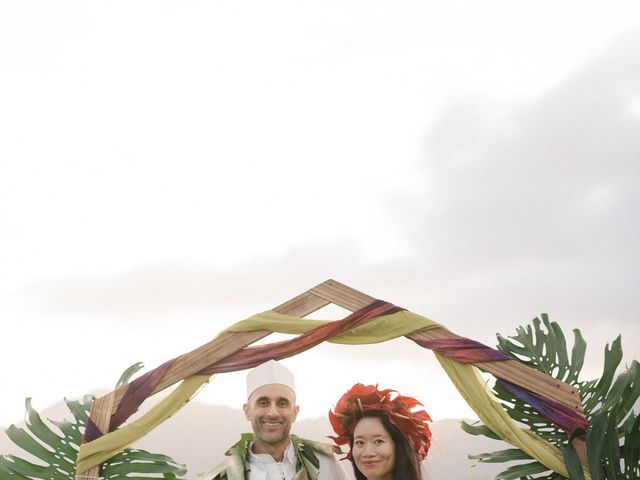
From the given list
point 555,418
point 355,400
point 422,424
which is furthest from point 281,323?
point 555,418

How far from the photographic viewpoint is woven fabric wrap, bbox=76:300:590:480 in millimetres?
4852

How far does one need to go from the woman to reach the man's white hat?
16.8 inches

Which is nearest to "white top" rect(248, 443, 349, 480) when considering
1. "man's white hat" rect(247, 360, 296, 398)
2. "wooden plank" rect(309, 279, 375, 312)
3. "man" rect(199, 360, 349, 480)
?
"man" rect(199, 360, 349, 480)

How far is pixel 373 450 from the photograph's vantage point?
4715 mm

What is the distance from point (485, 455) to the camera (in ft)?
16.0

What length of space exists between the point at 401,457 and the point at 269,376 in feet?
→ 3.49

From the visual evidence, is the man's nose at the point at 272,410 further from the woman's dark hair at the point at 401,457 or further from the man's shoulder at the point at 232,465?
the woman's dark hair at the point at 401,457

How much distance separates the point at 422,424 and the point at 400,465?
344 mm

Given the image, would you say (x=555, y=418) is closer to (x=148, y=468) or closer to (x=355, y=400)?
(x=355, y=400)

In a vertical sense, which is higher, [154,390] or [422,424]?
[154,390]

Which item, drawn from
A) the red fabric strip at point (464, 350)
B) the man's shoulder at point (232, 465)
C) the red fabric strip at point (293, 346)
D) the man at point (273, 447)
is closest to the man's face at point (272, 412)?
the man at point (273, 447)

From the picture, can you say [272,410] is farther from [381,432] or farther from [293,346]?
[381,432]

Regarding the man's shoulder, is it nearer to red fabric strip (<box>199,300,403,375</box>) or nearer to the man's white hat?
the man's white hat

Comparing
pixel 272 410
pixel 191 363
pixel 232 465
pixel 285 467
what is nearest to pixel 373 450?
pixel 285 467
